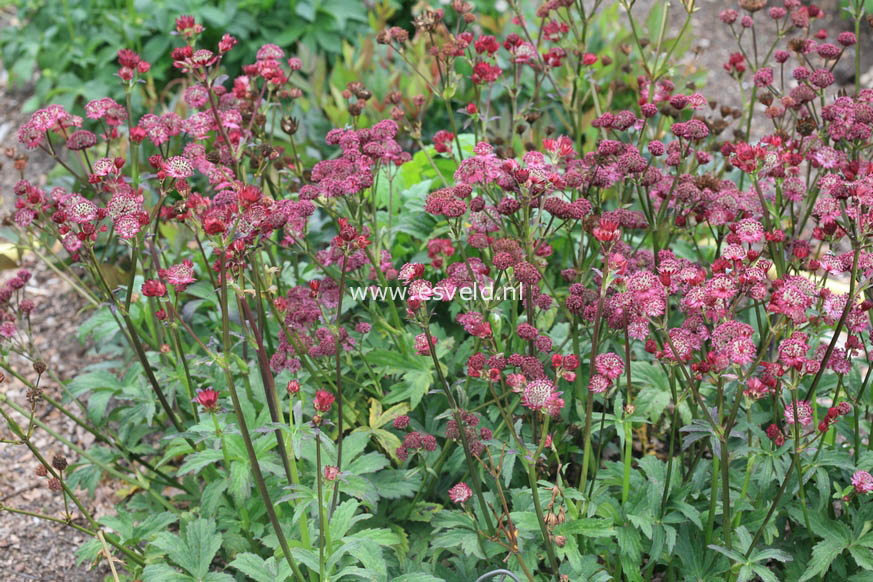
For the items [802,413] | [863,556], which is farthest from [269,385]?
[863,556]

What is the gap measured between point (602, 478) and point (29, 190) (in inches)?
74.4

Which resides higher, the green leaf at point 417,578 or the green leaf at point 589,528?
the green leaf at point 589,528

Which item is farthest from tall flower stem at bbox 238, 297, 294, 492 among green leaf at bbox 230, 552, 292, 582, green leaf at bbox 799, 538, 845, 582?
green leaf at bbox 799, 538, 845, 582

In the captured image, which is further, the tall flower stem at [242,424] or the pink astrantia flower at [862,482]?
the pink astrantia flower at [862,482]

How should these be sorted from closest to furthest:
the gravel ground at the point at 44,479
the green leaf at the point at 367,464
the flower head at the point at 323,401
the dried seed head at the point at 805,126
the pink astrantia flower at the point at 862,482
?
1. the flower head at the point at 323,401
2. the pink astrantia flower at the point at 862,482
3. the green leaf at the point at 367,464
4. the dried seed head at the point at 805,126
5. the gravel ground at the point at 44,479

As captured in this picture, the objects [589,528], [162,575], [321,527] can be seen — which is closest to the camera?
[321,527]

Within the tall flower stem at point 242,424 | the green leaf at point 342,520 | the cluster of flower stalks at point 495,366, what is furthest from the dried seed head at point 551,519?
the tall flower stem at point 242,424

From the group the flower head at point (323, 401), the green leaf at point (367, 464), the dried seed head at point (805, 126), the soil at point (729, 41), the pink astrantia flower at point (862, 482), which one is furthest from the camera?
the soil at point (729, 41)

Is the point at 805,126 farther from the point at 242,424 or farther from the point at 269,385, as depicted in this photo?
the point at 242,424

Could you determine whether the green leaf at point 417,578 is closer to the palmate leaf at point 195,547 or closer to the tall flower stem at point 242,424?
the tall flower stem at point 242,424

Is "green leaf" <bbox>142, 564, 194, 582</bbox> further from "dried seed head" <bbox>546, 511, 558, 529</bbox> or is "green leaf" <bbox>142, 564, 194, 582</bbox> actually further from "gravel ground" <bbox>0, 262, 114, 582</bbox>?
"dried seed head" <bbox>546, 511, 558, 529</bbox>

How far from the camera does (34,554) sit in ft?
9.88

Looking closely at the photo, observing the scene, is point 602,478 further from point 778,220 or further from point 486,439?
point 778,220

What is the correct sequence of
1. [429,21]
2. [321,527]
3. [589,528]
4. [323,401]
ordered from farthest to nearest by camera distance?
1. [429,21]
2. [589,528]
3. [321,527]
4. [323,401]
